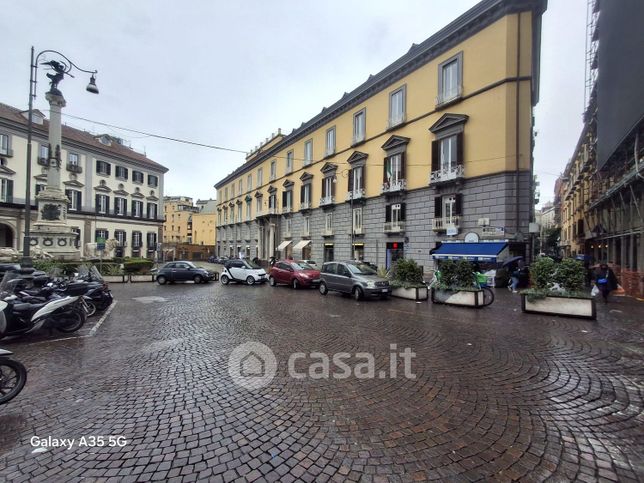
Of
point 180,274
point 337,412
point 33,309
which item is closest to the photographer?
point 337,412

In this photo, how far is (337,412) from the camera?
360cm

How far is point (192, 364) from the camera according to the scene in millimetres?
5227

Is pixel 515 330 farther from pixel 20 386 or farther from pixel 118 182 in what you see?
pixel 118 182

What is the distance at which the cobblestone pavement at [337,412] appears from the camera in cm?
270

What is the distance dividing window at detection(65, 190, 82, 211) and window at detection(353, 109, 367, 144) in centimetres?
3824

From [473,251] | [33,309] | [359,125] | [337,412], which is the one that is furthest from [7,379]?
[359,125]

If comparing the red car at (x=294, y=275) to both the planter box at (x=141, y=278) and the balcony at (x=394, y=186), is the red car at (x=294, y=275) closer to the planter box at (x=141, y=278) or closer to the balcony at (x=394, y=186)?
the planter box at (x=141, y=278)

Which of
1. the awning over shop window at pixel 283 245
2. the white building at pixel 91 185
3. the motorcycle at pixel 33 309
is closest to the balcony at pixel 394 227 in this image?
the awning over shop window at pixel 283 245

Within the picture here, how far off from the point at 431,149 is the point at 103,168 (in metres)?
45.6

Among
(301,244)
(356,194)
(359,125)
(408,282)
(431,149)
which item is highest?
(359,125)

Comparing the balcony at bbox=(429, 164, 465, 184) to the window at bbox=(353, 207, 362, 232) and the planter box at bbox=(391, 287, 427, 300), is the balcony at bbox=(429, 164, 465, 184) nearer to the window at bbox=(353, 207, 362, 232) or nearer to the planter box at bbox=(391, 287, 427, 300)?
the window at bbox=(353, 207, 362, 232)

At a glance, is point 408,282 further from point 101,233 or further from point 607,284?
point 101,233

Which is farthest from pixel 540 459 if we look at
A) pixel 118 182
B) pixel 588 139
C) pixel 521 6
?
pixel 118 182

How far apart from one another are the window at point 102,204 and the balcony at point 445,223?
45.2m
